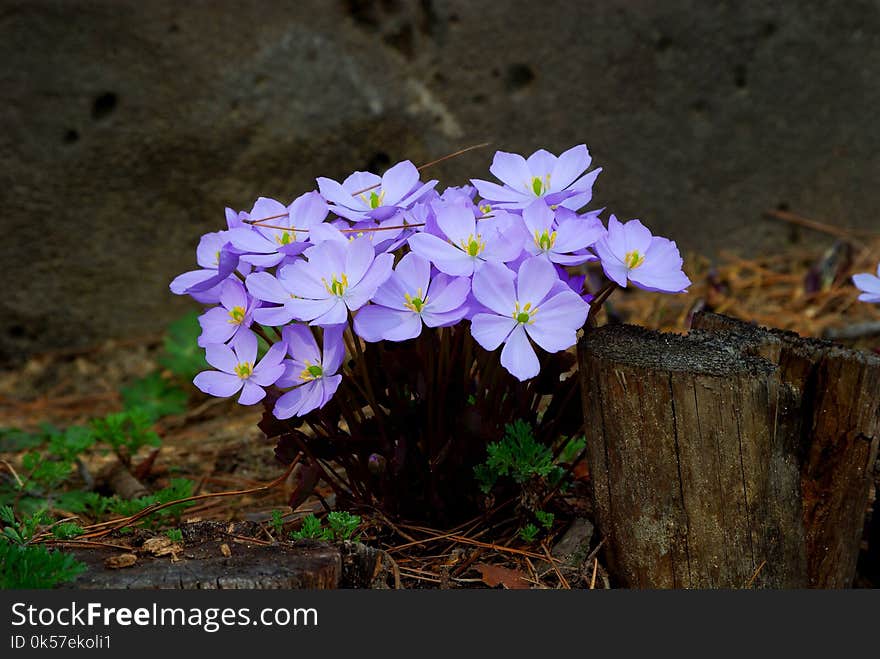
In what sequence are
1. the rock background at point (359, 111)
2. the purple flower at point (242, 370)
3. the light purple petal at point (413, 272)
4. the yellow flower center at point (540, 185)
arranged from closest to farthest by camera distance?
the light purple petal at point (413, 272)
the purple flower at point (242, 370)
the yellow flower center at point (540, 185)
the rock background at point (359, 111)

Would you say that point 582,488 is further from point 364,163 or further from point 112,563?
point 364,163

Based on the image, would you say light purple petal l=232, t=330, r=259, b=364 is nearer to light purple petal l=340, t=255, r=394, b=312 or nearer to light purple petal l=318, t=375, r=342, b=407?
light purple petal l=318, t=375, r=342, b=407

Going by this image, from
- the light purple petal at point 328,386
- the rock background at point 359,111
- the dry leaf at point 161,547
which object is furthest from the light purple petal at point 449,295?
the rock background at point 359,111

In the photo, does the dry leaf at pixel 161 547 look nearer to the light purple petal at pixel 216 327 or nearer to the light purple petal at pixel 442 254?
the light purple petal at pixel 216 327

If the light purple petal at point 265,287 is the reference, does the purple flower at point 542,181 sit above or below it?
above

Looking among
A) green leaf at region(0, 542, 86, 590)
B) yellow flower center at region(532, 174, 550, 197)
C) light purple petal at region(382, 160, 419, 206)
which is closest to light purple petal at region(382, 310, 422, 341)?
light purple petal at region(382, 160, 419, 206)

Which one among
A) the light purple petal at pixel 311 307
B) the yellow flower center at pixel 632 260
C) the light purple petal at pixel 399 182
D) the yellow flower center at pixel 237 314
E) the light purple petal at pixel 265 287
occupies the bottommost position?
the yellow flower center at pixel 237 314

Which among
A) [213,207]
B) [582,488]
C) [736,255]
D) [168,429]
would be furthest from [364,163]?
[582,488]
